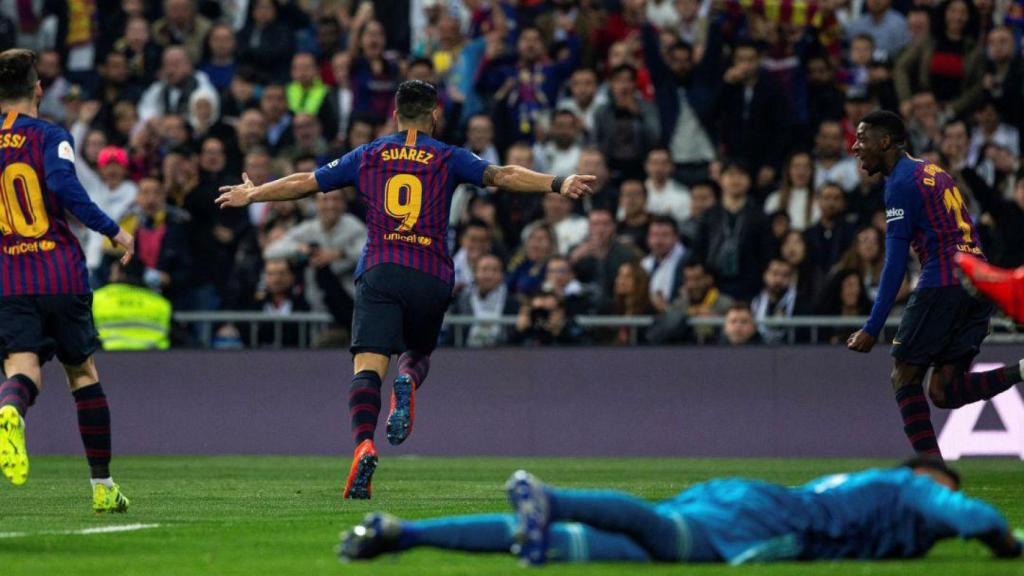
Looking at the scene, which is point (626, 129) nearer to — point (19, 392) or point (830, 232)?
point (830, 232)

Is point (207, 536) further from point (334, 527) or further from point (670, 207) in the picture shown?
point (670, 207)

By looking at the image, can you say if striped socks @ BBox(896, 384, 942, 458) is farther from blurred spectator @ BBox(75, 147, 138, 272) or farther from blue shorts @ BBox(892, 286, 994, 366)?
blurred spectator @ BBox(75, 147, 138, 272)

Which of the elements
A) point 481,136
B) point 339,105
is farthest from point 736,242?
point 339,105

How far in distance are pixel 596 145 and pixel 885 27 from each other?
11.8ft

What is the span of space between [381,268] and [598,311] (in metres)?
7.23

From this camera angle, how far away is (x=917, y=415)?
11.6m

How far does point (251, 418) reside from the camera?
18906mm

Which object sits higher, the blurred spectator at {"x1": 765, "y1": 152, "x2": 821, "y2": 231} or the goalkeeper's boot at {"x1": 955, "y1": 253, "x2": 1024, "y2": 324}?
the blurred spectator at {"x1": 765, "y1": 152, "x2": 821, "y2": 231}

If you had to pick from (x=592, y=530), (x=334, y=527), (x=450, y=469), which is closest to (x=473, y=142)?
(x=450, y=469)

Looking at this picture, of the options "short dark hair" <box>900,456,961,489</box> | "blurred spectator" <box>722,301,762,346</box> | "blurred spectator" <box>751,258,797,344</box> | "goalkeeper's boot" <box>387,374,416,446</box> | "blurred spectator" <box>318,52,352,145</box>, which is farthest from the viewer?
"blurred spectator" <box>318,52,352,145</box>

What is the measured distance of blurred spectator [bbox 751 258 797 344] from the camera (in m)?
17.9

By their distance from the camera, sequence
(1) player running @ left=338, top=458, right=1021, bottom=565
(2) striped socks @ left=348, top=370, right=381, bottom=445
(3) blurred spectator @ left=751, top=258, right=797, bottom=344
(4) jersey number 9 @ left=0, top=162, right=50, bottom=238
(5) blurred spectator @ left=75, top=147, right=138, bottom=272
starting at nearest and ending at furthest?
(1) player running @ left=338, top=458, right=1021, bottom=565
(4) jersey number 9 @ left=0, top=162, right=50, bottom=238
(2) striped socks @ left=348, top=370, right=381, bottom=445
(3) blurred spectator @ left=751, top=258, right=797, bottom=344
(5) blurred spectator @ left=75, top=147, right=138, bottom=272

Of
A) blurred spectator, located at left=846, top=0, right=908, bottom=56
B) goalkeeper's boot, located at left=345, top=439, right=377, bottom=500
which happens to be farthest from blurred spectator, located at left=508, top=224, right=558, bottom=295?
goalkeeper's boot, located at left=345, top=439, right=377, bottom=500

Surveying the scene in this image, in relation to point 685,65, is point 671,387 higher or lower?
lower
